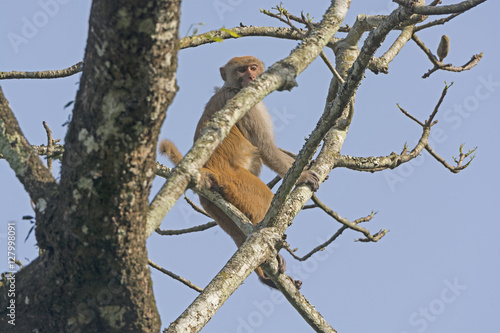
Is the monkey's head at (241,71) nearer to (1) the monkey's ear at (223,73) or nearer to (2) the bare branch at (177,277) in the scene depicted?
(1) the monkey's ear at (223,73)

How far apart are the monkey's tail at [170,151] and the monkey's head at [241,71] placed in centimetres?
191

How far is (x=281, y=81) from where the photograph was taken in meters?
4.02

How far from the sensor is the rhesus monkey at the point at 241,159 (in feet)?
23.7

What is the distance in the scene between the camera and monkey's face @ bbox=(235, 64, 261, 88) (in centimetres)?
872

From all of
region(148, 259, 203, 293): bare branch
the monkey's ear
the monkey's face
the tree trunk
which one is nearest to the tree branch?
the tree trunk

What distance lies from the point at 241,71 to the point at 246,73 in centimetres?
16

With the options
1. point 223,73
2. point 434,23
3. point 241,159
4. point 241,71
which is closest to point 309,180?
point 241,159

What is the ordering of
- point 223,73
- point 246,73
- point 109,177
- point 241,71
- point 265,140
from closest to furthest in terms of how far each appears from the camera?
point 109,177
point 265,140
point 246,73
point 241,71
point 223,73

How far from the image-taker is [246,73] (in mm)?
8789

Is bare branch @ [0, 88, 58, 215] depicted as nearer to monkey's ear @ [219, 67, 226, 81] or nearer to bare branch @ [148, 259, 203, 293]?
bare branch @ [148, 259, 203, 293]

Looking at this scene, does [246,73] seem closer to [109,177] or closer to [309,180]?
[309,180]

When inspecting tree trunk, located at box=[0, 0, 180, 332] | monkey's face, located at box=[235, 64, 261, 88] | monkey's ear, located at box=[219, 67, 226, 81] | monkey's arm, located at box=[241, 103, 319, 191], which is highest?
monkey's ear, located at box=[219, 67, 226, 81]

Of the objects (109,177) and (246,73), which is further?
(246,73)

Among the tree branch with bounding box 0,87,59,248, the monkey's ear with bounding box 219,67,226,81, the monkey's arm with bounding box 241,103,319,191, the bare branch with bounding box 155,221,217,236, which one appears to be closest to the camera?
the tree branch with bounding box 0,87,59,248
